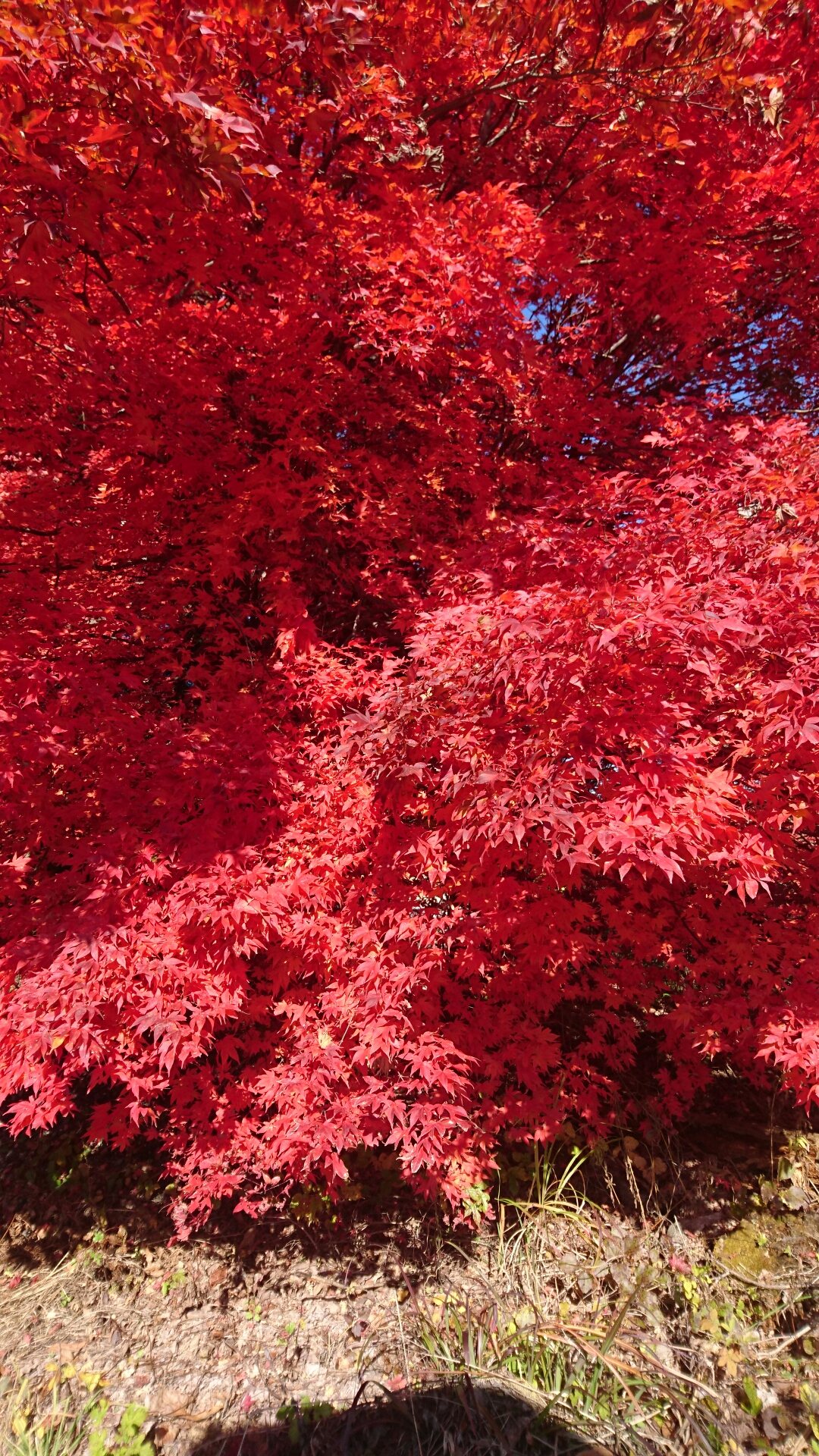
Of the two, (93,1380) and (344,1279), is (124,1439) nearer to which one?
(93,1380)

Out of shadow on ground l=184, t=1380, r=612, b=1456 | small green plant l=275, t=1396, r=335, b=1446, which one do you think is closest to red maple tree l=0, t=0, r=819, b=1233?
shadow on ground l=184, t=1380, r=612, b=1456

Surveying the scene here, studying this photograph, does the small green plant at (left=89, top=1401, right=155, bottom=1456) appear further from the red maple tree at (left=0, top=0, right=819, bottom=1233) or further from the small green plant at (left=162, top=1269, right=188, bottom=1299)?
the red maple tree at (left=0, top=0, right=819, bottom=1233)

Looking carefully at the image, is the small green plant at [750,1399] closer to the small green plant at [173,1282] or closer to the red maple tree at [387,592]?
the red maple tree at [387,592]

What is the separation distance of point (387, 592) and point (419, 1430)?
4.58 m

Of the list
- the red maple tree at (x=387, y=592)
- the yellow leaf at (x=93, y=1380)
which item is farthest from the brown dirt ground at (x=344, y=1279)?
the red maple tree at (x=387, y=592)

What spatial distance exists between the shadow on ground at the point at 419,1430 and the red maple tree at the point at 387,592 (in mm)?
846

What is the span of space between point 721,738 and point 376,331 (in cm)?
303

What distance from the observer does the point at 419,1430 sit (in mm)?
2973

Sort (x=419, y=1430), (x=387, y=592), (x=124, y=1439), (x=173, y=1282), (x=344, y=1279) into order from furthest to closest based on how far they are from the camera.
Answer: (x=387, y=592) < (x=173, y=1282) < (x=344, y=1279) < (x=124, y=1439) < (x=419, y=1430)

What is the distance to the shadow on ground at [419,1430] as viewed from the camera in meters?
2.80

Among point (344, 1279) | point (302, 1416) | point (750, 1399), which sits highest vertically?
point (750, 1399)

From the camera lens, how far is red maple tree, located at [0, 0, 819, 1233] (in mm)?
2600

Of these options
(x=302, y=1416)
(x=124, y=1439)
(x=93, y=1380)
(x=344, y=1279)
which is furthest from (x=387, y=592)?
(x=93, y=1380)

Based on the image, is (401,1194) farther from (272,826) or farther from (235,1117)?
(272,826)
